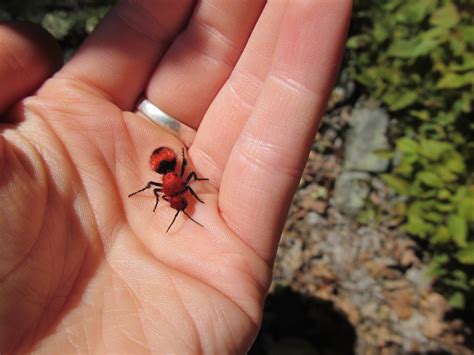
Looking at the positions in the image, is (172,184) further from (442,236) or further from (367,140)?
(367,140)

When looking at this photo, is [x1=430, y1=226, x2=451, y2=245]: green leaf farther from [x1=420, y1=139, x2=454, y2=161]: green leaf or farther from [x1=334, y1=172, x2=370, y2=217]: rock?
[x1=334, y1=172, x2=370, y2=217]: rock

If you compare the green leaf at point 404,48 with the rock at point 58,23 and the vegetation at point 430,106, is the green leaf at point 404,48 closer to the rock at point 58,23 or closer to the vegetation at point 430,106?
the vegetation at point 430,106

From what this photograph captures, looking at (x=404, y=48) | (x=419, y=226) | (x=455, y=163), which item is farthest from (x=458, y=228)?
(x=404, y=48)

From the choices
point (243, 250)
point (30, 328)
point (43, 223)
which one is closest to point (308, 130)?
point (243, 250)

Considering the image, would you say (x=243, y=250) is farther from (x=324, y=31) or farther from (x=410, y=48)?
(x=410, y=48)

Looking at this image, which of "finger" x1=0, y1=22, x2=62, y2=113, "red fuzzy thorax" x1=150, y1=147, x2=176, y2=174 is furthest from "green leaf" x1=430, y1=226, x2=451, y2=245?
"finger" x1=0, y1=22, x2=62, y2=113
